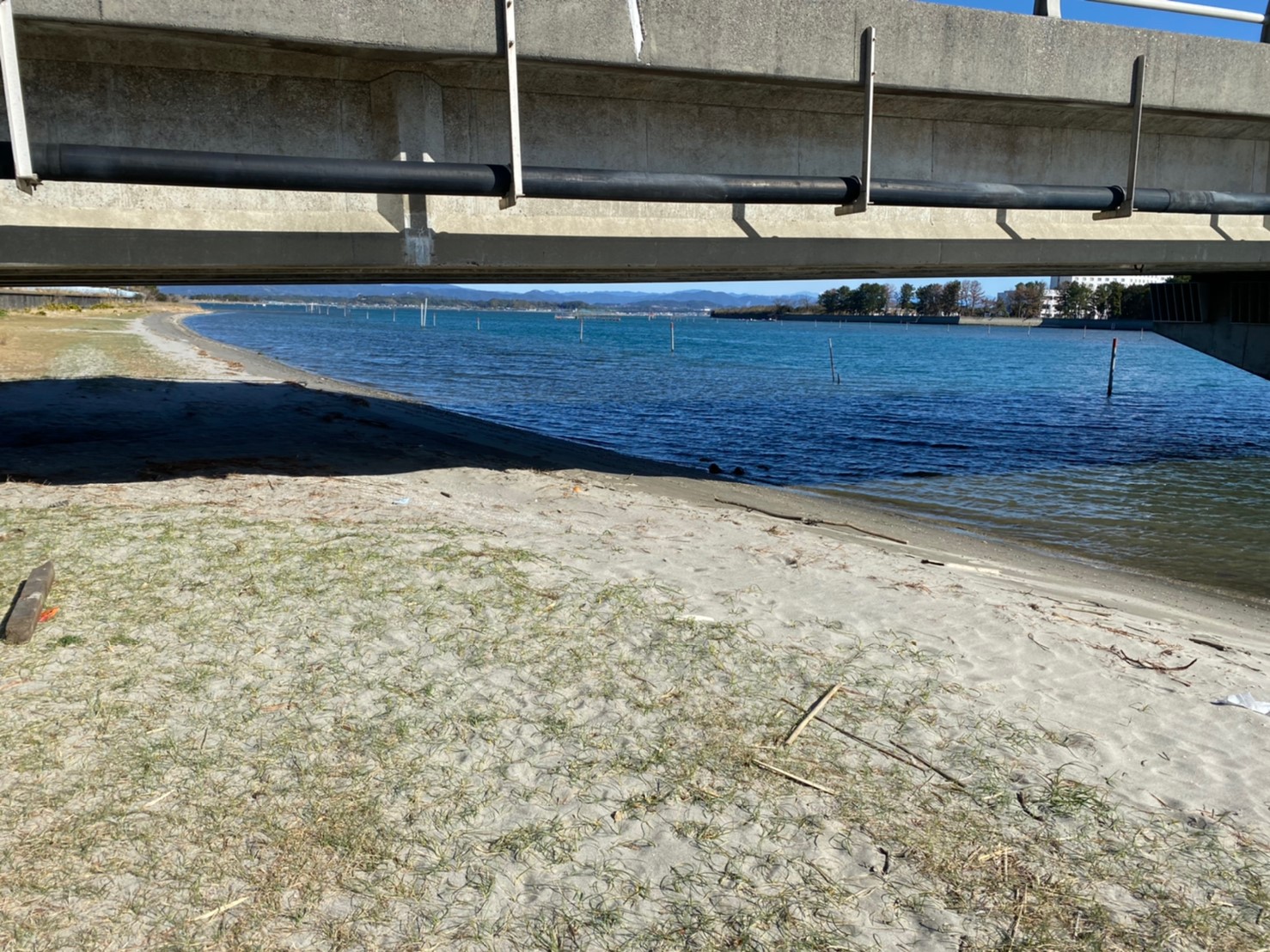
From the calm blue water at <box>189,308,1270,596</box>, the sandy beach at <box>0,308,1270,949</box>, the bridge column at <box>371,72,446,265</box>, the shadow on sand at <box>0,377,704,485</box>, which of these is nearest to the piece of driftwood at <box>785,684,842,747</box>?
the sandy beach at <box>0,308,1270,949</box>

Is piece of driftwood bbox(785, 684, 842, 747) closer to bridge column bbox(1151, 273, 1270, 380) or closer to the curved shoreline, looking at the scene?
the curved shoreline

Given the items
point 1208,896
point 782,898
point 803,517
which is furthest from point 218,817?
point 803,517

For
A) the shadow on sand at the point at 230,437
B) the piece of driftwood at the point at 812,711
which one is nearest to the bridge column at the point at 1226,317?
the shadow on sand at the point at 230,437

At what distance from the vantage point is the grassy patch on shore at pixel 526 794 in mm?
3520

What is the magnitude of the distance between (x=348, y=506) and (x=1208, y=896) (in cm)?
752

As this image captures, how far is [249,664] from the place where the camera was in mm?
5352

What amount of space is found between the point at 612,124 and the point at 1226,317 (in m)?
15.9

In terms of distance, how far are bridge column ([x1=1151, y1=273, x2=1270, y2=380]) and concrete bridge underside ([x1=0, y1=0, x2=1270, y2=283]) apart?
732cm

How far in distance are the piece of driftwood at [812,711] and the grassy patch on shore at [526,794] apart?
0.06 m

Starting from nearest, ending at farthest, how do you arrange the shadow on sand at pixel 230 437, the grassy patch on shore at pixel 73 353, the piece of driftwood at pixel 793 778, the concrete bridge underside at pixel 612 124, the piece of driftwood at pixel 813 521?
the piece of driftwood at pixel 793 778 → the concrete bridge underside at pixel 612 124 → the shadow on sand at pixel 230 437 → the piece of driftwood at pixel 813 521 → the grassy patch on shore at pixel 73 353

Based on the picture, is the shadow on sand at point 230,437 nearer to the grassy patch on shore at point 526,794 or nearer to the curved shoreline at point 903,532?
the curved shoreline at point 903,532

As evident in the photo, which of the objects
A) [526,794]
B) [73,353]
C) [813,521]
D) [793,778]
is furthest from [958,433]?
[73,353]

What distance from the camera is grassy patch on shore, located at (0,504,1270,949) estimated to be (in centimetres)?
352

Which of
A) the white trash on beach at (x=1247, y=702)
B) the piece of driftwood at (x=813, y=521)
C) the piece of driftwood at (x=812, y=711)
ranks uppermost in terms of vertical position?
the piece of driftwood at (x=812, y=711)
